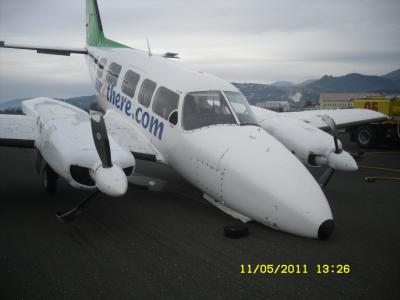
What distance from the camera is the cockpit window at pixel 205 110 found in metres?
7.84

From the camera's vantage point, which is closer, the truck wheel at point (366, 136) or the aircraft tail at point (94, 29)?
the aircraft tail at point (94, 29)

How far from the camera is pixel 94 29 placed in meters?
16.1

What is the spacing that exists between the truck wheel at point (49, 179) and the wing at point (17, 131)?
79 centimetres

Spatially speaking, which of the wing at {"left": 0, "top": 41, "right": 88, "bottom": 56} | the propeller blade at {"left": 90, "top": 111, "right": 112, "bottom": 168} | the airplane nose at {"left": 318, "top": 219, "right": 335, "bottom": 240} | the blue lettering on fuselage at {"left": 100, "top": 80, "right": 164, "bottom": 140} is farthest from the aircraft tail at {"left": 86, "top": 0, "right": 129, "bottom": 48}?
the airplane nose at {"left": 318, "top": 219, "right": 335, "bottom": 240}

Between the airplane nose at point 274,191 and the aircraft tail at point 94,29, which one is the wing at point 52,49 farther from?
the airplane nose at point 274,191

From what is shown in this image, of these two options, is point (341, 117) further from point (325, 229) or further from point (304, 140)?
point (325, 229)

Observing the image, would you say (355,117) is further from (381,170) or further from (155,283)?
(155,283)

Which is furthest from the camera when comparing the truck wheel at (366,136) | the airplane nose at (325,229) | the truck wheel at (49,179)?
the truck wheel at (366,136)

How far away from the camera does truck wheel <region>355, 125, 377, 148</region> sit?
773 inches

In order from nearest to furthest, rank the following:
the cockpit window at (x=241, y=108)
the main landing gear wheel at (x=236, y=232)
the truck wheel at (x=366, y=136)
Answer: the main landing gear wheel at (x=236, y=232), the cockpit window at (x=241, y=108), the truck wheel at (x=366, y=136)

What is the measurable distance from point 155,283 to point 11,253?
2.61 meters

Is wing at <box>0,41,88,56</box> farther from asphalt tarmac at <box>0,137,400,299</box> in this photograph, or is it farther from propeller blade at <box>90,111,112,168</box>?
propeller blade at <box>90,111,112,168</box>

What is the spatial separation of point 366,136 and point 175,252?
1713 centimetres

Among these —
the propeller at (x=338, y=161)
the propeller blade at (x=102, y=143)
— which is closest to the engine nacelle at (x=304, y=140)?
the propeller at (x=338, y=161)
